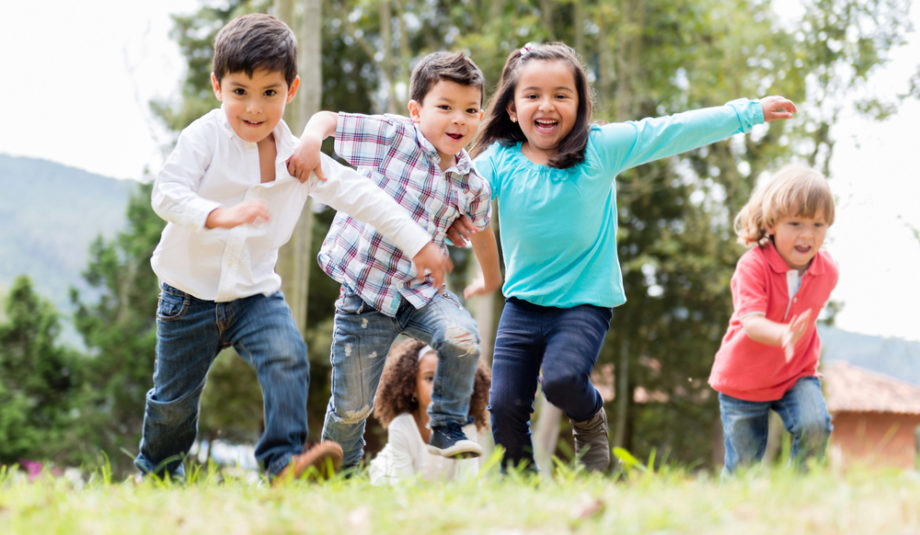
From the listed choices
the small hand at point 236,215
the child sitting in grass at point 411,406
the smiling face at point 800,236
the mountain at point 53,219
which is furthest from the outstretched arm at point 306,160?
the mountain at point 53,219

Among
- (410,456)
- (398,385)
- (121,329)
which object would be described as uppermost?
(398,385)

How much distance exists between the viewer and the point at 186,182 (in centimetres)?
335

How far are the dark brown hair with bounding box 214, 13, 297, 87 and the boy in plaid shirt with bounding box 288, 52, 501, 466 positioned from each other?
393 mm

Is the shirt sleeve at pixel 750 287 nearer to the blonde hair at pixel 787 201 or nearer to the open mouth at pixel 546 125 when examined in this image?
the blonde hair at pixel 787 201

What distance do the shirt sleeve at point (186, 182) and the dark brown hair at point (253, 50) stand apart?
0.90 feet

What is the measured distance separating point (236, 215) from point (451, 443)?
145 cm

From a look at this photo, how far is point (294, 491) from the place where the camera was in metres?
2.80

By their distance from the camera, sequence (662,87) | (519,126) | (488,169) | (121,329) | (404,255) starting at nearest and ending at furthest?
(404,255)
(488,169)
(519,126)
(662,87)
(121,329)

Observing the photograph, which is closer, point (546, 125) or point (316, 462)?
point (316, 462)

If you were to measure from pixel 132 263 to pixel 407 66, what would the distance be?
34.5 feet

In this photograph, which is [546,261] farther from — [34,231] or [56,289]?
[34,231]

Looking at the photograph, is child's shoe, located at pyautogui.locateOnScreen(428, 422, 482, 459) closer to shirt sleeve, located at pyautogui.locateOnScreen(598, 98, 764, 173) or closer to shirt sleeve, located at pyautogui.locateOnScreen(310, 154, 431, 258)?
shirt sleeve, located at pyautogui.locateOnScreen(310, 154, 431, 258)

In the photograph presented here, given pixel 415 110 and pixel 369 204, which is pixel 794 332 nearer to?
pixel 369 204

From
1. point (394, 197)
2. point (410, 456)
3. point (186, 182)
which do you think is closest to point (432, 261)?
point (394, 197)
